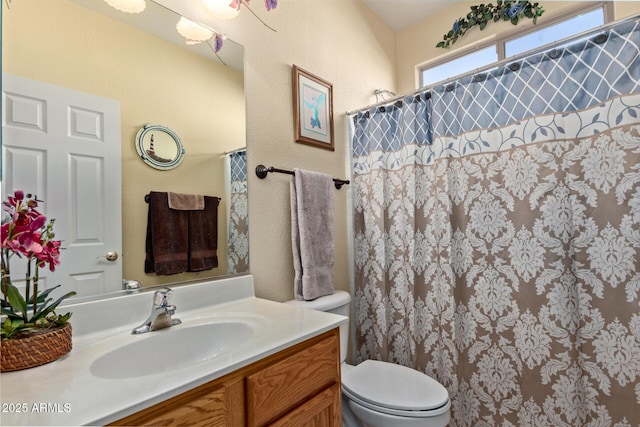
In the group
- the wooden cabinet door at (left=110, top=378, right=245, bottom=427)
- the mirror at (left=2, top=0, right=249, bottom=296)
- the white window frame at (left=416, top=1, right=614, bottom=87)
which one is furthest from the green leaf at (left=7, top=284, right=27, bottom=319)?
the white window frame at (left=416, top=1, right=614, bottom=87)

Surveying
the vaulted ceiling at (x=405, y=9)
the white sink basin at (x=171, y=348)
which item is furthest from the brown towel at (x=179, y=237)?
the vaulted ceiling at (x=405, y=9)

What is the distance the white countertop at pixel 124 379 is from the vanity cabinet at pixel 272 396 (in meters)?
0.03

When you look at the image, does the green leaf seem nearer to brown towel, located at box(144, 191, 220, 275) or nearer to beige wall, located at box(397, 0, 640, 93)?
brown towel, located at box(144, 191, 220, 275)

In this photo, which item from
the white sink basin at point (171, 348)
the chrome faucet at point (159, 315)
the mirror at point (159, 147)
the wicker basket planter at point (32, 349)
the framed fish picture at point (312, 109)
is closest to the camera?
the wicker basket planter at point (32, 349)

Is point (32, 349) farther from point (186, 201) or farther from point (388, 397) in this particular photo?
point (388, 397)

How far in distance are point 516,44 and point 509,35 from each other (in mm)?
75

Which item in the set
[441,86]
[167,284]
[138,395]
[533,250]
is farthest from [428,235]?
[138,395]

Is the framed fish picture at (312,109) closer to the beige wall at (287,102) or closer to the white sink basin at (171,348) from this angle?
the beige wall at (287,102)

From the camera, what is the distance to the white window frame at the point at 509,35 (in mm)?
1679

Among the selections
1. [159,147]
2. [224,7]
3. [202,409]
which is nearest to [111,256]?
[159,147]

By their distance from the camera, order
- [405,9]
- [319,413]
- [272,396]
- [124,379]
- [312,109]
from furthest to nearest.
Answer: [405,9] → [312,109] → [319,413] → [272,396] → [124,379]

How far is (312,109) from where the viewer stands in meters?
1.67

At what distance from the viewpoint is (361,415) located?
120 cm

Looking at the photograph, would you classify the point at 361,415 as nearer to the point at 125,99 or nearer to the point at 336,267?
the point at 336,267
